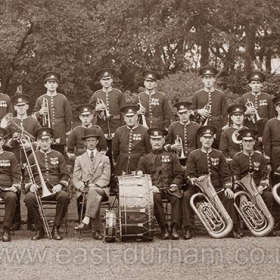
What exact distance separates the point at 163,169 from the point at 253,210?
142 cm

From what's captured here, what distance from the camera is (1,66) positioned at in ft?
58.0

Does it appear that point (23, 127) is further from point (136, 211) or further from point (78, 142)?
point (136, 211)

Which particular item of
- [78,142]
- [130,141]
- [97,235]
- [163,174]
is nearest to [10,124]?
[78,142]

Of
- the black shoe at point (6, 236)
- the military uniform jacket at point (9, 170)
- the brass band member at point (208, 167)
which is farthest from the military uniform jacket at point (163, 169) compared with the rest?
the black shoe at point (6, 236)

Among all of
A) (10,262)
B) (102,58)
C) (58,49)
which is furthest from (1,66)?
(10,262)

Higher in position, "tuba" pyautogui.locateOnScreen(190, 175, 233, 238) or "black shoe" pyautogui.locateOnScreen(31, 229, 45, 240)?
"tuba" pyautogui.locateOnScreen(190, 175, 233, 238)

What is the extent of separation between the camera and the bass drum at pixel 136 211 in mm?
9828

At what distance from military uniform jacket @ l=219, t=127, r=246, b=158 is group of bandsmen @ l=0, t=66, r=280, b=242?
0.05 feet

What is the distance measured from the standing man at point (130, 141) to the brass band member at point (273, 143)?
5.92 feet

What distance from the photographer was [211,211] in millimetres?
10312

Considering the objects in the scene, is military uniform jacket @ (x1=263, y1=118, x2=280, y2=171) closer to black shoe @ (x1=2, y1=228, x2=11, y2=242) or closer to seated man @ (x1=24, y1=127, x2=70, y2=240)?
seated man @ (x1=24, y1=127, x2=70, y2=240)

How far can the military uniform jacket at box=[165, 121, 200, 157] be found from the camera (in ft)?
37.6

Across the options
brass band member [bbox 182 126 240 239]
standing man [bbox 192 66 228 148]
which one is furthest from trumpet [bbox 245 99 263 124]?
brass band member [bbox 182 126 240 239]

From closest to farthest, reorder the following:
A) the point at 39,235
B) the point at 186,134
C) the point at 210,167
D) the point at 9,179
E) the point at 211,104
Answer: the point at 39,235, the point at 9,179, the point at 210,167, the point at 186,134, the point at 211,104
